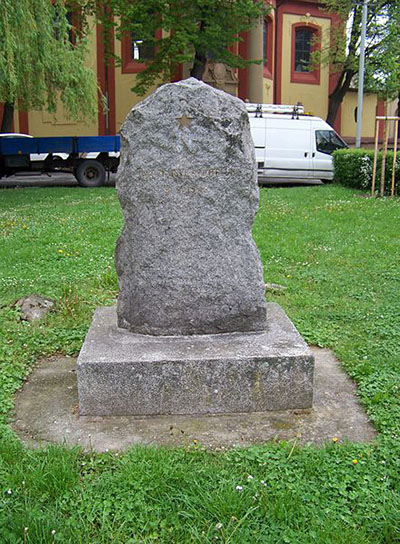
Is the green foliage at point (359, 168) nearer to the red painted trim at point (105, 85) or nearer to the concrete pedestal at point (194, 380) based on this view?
the red painted trim at point (105, 85)

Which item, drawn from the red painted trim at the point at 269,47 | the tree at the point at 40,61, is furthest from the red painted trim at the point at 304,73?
the tree at the point at 40,61

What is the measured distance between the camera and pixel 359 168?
17406 mm

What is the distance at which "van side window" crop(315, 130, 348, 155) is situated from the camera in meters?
20.4

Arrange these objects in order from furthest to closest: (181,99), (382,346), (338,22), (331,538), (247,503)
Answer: (338,22)
(382,346)
(181,99)
(247,503)
(331,538)

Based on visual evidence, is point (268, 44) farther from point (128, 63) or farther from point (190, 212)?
point (190, 212)

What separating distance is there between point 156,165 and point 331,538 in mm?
2501

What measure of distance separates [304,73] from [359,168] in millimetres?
15019

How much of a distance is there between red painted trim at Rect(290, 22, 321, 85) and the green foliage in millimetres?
12304

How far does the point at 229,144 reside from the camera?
13.5ft

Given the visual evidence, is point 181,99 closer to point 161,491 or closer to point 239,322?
point 239,322

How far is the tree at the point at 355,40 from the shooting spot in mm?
27281

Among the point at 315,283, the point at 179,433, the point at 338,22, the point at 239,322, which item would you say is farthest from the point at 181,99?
the point at 338,22

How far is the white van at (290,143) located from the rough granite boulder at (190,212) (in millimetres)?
16123

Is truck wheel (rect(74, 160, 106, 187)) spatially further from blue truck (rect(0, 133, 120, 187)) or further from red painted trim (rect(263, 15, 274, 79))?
red painted trim (rect(263, 15, 274, 79))
